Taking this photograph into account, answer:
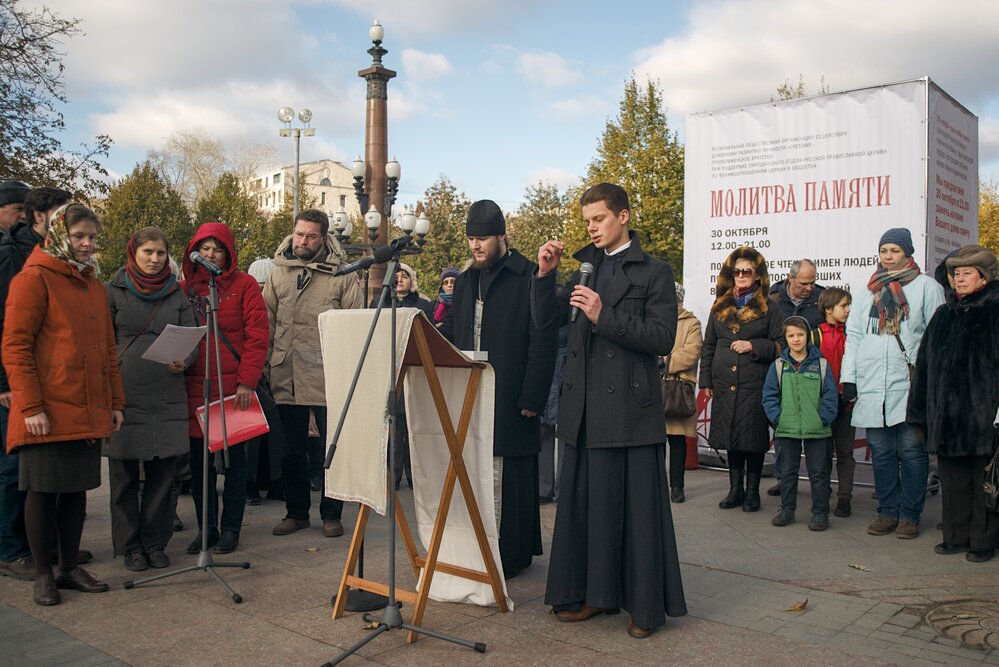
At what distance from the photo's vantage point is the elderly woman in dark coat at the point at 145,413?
5.43 meters

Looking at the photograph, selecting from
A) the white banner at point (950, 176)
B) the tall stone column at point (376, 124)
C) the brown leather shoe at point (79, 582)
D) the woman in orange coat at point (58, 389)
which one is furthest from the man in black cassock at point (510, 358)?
the tall stone column at point (376, 124)

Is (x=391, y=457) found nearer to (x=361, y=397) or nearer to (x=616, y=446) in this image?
(x=361, y=397)

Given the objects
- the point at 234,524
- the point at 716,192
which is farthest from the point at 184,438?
the point at 716,192

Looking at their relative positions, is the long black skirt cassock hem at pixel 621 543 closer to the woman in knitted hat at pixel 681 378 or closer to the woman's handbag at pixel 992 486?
the woman's handbag at pixel 992 486

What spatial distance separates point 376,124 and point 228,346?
1419 centimetres

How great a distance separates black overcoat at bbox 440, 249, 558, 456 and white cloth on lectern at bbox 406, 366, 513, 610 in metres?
0.53

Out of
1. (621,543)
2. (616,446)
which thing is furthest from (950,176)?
(621,543)

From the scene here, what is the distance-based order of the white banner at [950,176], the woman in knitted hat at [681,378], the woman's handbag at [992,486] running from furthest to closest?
1. the white banner at [950,176]
2. the woman in knitted hat at [681,378]
3. the woman's handbag at [992,486]

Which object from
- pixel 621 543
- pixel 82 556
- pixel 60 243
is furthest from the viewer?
pixel 82 556

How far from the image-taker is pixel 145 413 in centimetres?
546

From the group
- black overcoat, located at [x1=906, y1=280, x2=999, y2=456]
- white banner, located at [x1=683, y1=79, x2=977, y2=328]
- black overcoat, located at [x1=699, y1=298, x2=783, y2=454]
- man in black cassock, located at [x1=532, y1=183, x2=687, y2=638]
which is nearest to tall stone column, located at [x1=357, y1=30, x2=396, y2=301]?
white banner, located at [x1=683, y1=79, x2=977, y2=328]

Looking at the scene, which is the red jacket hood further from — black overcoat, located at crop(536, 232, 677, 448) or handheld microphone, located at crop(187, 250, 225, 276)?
black overcoat, located at crop(536, 232, 677, 448)

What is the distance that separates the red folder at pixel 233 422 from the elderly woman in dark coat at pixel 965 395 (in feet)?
14.9

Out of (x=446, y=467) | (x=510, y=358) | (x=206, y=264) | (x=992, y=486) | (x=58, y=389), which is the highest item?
(x=206, y=264)
